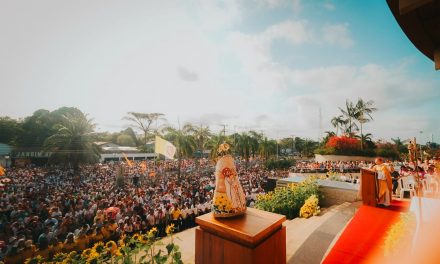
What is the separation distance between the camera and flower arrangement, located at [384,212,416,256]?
3590 mm

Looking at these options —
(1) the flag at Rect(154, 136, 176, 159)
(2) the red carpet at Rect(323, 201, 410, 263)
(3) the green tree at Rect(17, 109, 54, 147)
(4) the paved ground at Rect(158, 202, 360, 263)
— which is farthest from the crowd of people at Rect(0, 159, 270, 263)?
(3) the green tree at Rect(17, 109, 54, 147)

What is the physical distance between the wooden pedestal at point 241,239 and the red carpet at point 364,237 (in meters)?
2.21

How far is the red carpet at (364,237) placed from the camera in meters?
3.63

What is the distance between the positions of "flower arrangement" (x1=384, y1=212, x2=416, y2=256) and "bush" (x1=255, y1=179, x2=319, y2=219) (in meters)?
3.38

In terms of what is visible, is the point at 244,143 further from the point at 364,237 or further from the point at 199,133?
the point at 364,237

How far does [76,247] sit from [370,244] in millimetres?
8271

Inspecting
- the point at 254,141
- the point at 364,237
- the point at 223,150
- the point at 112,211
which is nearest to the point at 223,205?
the point at 223,150

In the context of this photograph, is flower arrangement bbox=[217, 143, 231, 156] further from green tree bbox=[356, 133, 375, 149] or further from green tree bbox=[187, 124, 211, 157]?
green tree bbox=[356, 133, 375, 149]

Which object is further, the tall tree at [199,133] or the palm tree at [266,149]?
the palm tree at [266,149]

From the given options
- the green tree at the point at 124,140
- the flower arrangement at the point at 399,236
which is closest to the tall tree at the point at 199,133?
the flower arrangement at the point at 399,236

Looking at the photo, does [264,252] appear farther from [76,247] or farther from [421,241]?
[76,247]

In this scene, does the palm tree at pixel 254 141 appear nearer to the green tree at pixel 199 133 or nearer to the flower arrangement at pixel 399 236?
the green tree at pixel 199 133

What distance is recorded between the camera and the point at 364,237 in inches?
172

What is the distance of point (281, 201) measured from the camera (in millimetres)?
8312
